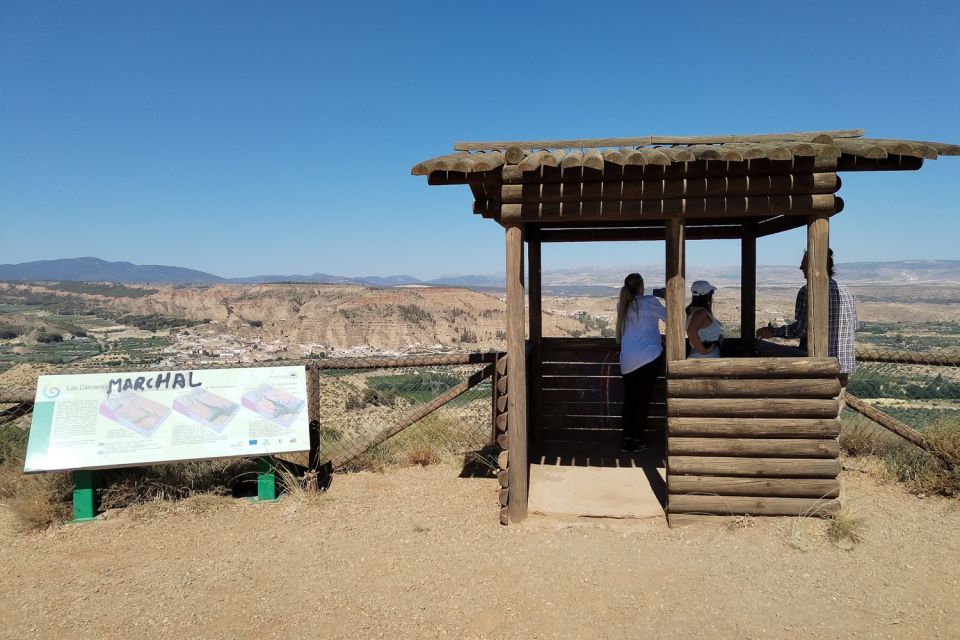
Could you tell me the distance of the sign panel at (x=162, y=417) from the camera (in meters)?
5.10

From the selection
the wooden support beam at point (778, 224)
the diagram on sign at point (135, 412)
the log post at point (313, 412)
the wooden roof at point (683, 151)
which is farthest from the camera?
the log post at point (313, 412)

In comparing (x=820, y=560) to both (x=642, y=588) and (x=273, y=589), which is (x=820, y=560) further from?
(x=273, y=589)

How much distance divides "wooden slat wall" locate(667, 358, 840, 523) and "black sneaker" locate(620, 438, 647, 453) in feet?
5.20

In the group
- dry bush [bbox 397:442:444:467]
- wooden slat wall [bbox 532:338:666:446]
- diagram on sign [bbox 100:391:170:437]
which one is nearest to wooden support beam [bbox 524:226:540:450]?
wooden slat wall [bbox 532:338:666:446]

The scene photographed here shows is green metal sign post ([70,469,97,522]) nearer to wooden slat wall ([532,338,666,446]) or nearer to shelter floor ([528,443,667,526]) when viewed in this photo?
shelter floor ([528,443,667,526])

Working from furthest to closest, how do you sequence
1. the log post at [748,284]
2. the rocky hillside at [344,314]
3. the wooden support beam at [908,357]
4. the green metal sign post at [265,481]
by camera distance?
the rocky hillside at [344,314], the log post at [748,284], the wooden support beam at [908,357], the green metal sign post at [265,481]

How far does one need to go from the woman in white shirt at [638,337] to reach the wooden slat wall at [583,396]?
0.80 metres

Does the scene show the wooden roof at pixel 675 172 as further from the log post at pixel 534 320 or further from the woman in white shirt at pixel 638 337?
the log post at pixel 534 320

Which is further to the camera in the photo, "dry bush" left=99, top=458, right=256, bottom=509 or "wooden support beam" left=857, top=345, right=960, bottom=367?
"wooden support beam" left=857, top=345, right=960, bottom=367

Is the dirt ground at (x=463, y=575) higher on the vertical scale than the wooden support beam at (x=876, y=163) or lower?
lower

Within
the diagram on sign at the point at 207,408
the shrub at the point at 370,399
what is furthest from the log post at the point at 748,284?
the shrub at the point at 370,399

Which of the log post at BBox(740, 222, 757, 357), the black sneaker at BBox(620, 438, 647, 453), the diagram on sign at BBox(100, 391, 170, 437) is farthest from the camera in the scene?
the log post at BBox(740, 222, 757, 357)

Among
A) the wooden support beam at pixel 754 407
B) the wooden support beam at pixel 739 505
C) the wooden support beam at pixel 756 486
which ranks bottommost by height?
the wooden support beam at pixel 739 505

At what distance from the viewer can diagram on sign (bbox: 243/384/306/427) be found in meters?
5.54
